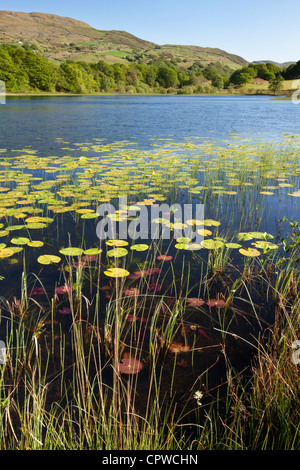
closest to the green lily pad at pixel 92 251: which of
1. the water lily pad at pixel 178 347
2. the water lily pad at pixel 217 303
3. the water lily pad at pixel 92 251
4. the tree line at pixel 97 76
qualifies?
A: the water lily pad at pixel 92 251

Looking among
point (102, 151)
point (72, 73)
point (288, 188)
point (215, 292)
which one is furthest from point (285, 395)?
point (72, 73)

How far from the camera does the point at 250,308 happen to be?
256 centimetres

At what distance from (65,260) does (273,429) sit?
244 cm

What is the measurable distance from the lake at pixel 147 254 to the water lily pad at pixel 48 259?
2 centimetres

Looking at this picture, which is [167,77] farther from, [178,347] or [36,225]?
[178,347]

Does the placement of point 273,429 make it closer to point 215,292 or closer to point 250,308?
point 250,308

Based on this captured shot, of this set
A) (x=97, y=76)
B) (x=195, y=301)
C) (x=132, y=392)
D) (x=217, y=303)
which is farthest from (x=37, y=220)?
(x=97, y=76)

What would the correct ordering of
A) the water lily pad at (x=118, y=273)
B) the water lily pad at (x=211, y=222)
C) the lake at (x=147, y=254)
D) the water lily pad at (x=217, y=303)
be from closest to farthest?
1. the lake at (x=147, y=254)
2. the water lily pad at (x=217, y=303)
3. the water lily pad at (x=118, y=273)
4. the water lily pad at (x=211, y=222)

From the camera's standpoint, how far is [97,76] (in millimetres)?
66375

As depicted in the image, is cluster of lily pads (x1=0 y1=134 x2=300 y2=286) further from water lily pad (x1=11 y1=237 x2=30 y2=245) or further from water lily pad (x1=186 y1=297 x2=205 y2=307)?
water lily pad (x1=186 y1=297 x2=205 y2=307)

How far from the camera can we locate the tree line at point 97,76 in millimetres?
46938

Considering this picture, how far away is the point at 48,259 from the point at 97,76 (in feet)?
241

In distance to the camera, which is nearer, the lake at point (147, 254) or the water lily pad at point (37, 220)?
the lake at point (147, 254)

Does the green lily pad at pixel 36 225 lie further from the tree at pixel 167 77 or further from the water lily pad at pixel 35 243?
the tree at pixel 167 77
